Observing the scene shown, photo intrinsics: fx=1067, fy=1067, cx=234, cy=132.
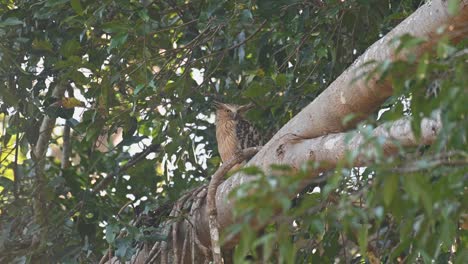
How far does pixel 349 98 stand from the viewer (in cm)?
340

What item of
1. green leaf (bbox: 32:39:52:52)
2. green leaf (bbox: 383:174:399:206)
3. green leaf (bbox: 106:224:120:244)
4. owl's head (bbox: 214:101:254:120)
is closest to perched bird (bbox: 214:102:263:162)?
owl's head (bbox: 214:101:254:120)

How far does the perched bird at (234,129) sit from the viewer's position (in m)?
5.64

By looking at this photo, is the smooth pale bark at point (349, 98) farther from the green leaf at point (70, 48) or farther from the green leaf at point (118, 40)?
the green leaf at point (70, 48)

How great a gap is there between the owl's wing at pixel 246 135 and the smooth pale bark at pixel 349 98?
6.10 ft

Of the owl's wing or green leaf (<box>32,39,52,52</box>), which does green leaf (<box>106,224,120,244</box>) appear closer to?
green leaf (<box>32,39,52,52</box>)

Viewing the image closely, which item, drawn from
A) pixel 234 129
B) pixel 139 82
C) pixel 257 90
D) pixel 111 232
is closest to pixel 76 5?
pixel 139 82

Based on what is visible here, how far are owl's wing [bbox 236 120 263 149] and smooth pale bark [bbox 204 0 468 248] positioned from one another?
1.86 meters

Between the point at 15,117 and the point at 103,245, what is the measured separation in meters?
0.74

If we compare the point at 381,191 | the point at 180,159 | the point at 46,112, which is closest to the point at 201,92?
the point at 180,159

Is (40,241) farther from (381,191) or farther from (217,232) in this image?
(381,191)

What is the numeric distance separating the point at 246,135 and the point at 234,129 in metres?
0.16

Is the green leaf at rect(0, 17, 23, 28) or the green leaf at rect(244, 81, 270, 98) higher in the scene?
the green leaf at rect(0, 17, 23, 28)

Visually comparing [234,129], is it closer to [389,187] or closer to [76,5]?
[76,5]

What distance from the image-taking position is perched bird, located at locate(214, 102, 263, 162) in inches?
222
